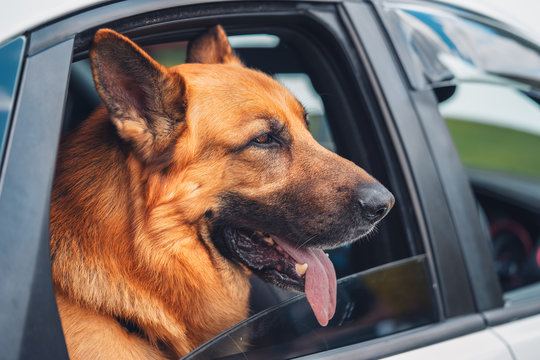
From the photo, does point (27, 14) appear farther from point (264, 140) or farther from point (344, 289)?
point (344, 289)

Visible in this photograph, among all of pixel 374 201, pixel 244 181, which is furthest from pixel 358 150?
pixel 244 181

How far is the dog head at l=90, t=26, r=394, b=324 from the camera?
5.06 feet

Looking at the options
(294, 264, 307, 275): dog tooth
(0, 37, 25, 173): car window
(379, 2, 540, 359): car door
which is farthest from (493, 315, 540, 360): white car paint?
(0, 37, 25, 173): car window

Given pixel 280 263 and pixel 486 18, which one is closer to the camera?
pixel 280 263

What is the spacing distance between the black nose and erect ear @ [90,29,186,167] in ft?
2.01

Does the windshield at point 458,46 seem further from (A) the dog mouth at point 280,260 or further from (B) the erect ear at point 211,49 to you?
(A) the dog mouth at point 280,260

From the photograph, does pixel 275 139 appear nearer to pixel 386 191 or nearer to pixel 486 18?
pixel 386 191

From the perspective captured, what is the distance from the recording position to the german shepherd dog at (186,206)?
1.36 meters

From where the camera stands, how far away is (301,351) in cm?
135

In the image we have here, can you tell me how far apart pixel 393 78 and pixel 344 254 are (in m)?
0.83

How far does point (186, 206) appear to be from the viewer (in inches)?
62.5

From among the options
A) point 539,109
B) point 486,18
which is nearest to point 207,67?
point 486,18

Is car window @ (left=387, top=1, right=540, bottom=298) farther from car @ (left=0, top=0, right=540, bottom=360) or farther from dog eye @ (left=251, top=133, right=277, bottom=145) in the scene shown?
dog eye @ (left=251, top=133, right=277, bottom=145)

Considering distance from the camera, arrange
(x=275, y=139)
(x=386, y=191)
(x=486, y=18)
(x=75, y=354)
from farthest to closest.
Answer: (x=486, y=18), (x=275, y=139), (x=386, y=191), (x=75, y=354)
